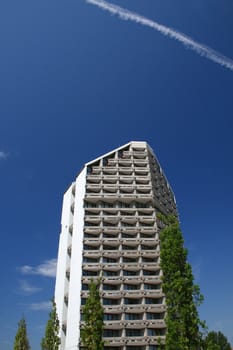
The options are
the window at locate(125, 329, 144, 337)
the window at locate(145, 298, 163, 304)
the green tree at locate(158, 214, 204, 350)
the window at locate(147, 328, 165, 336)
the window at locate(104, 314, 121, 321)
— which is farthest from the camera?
the window at locate(145, 298, 163, 304)

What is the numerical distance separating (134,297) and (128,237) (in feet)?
39.9

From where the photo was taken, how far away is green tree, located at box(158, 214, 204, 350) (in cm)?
3002

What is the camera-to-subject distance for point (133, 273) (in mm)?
55312

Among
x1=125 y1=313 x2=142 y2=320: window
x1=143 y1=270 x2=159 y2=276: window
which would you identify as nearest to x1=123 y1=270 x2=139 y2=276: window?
x1=143 y1=270 x2=159 y2=276: window

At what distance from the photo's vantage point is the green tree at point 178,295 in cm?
3002

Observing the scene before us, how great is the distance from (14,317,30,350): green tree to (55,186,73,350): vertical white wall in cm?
715

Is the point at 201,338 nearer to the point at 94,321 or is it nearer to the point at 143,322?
the point at 94,321

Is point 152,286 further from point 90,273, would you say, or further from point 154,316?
point 90,273

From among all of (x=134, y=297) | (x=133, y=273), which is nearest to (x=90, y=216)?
(x=133, y=273)

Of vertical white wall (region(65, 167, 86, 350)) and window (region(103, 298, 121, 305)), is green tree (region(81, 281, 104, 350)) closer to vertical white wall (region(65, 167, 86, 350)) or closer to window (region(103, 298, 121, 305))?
vertical white wall (region(65, 167, 86, 350))

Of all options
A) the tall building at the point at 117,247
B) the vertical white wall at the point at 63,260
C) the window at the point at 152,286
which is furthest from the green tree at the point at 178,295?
the vertical white wall at the point at 63,260

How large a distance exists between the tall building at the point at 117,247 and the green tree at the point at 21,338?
7.23 m

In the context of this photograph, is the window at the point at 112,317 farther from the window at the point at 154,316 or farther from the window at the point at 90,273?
the window at the point at 90,273

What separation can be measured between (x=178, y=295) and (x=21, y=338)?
3710cm
